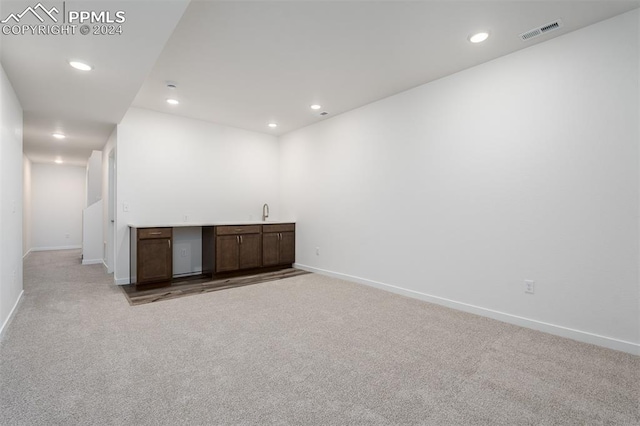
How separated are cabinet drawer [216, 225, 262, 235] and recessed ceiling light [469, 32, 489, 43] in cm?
393

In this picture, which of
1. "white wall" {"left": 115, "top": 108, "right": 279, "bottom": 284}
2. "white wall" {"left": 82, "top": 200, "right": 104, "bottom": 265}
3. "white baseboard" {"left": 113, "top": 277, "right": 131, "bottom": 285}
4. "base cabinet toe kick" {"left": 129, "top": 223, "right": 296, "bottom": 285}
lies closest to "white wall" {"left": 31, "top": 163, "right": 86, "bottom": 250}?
"white wall" {"left": 82, "top": 200, "right": 104, "bottom": 265}

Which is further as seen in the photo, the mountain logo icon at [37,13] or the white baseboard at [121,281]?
the white baseboard at [121,281]

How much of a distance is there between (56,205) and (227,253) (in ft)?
23.3

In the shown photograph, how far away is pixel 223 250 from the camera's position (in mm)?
4984

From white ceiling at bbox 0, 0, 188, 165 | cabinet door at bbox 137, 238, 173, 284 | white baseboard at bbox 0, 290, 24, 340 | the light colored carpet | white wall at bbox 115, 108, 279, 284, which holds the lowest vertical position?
the light colored carpet

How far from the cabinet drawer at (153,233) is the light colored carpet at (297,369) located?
1.03m

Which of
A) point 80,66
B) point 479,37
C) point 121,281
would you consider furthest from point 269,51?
point 121,281

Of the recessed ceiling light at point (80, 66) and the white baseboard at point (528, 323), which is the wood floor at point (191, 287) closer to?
the white baseboard at point (528, 323)

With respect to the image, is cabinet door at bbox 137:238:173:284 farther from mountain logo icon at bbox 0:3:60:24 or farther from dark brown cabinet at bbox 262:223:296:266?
mountain logo icon at bbox 0:3:60:24

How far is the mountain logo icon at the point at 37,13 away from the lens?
1985mm

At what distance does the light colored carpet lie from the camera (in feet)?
5.59

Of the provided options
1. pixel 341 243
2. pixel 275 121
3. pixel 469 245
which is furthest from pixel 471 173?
pixel 275 121

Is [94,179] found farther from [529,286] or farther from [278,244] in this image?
[529,286]

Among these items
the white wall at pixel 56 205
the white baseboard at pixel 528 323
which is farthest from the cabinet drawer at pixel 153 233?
the white wall at pixel 56 205
